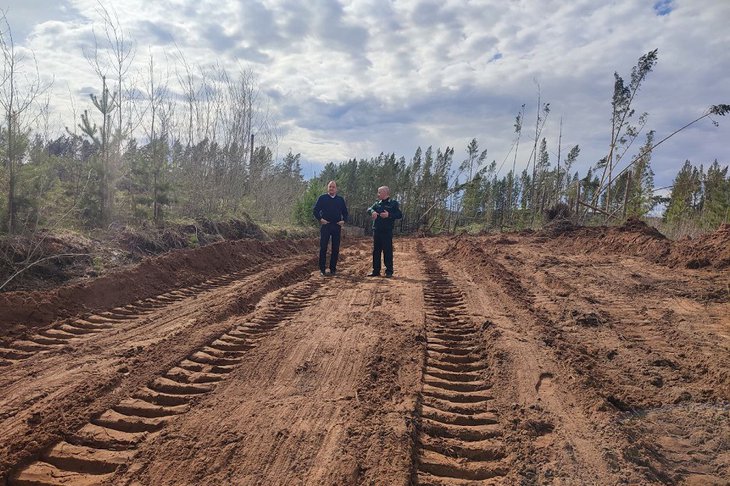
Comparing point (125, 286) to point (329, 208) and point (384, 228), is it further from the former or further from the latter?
point (384, 228)

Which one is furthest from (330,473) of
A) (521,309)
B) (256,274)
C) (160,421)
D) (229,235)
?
(229,235)

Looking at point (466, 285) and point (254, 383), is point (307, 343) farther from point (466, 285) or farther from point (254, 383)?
point (466, 285)

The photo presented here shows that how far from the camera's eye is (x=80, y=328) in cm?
520

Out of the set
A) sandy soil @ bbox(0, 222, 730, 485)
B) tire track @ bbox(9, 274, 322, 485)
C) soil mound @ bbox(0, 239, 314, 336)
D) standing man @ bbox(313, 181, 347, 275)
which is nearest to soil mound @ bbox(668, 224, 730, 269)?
sandy soil @ bbox(0, 222, 730, 485)

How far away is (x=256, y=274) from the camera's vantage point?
9.63m

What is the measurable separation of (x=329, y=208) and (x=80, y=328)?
17.1 ft

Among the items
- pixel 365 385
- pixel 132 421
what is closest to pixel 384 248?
pixel 365 385

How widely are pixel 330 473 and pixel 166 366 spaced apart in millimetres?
2152

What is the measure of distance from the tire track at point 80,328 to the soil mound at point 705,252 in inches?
363

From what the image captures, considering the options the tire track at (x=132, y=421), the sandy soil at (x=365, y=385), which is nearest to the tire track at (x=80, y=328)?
the sandy soil at (x=365, y=385)

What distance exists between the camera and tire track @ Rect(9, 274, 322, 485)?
2600 mm

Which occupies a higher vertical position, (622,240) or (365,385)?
(622,240)

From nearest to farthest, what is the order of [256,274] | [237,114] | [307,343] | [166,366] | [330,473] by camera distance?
1. [330,473]
2. [166,366]
3. [307,343]
4. [256,274]
5. [237,114]

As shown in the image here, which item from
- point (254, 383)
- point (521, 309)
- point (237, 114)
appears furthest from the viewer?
point (237, 114)
